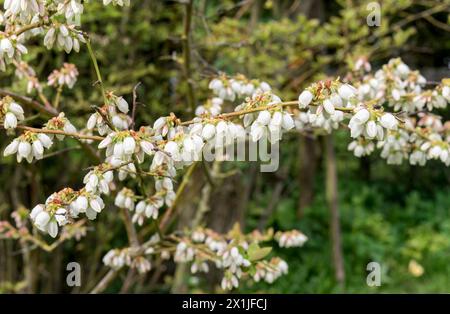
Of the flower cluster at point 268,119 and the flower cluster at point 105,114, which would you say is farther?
the flower cluster at point 105,114

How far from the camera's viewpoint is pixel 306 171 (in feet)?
22.0

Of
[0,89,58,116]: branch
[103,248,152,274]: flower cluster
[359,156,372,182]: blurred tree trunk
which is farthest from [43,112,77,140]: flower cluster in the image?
[359,156,372,182]: blurred tree trunk

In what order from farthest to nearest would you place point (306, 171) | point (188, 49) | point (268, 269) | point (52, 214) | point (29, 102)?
point (306, 171)
point (188, 49)
point (268, 269)
point (29, 102)
point (52, 214)

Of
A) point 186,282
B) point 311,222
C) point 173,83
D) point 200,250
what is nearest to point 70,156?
point 173,83

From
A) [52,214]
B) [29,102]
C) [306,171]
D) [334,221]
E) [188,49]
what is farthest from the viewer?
[306,171]

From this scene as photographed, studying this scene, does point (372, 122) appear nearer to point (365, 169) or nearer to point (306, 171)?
point (306, 171)

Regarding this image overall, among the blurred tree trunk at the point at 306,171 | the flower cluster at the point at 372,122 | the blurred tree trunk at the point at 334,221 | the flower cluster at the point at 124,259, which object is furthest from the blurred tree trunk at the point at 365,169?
the flower cluster at the point at 372,122

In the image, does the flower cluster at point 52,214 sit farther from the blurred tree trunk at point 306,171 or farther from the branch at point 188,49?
the blurred tree trunk at point 306,171

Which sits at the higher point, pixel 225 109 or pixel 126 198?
pixel 225 109

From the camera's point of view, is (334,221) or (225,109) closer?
(225,109)

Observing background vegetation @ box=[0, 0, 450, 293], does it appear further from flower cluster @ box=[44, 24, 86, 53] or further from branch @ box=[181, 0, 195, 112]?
flower cluster @ box=[44, 24, 86, 53]

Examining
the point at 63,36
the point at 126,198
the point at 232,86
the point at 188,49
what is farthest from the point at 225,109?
the point at 63,36

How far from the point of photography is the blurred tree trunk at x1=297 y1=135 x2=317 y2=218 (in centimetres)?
645

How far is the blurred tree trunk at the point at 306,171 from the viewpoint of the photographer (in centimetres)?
645
